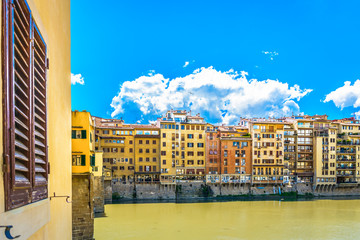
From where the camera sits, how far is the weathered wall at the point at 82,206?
1409cm

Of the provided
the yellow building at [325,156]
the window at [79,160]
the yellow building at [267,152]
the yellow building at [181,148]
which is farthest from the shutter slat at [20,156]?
the yellow building at [325,156]

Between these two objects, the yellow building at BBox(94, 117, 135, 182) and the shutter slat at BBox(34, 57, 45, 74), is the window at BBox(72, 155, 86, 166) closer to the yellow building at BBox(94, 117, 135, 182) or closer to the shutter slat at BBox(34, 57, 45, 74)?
the shutter slat at BBox(34, 57, 45, 74)

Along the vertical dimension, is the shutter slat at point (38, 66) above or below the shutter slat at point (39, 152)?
above

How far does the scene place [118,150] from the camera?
137ft

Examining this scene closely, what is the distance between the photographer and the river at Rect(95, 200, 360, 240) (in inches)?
906

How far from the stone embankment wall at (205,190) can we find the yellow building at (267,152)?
5.16ft

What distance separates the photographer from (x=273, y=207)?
1407 inches

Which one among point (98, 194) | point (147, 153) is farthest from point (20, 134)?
point (147, 153)

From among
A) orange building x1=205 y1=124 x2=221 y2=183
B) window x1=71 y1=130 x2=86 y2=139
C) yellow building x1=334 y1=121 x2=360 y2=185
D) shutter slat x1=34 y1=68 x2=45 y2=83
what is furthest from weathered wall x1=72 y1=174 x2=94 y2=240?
yellow building x1=334 y1=121 x2=360 y2=185

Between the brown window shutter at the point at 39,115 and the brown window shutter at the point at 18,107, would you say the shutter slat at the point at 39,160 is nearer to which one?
the brown window shutter at the point at 39,115

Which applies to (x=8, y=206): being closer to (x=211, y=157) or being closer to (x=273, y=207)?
(x=273, y=207)

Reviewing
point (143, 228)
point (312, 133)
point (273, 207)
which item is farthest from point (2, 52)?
point (312, 133)

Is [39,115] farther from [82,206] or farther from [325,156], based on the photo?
[325,156]

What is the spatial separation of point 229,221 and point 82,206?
57.8ft
